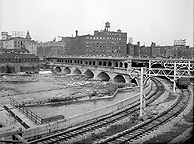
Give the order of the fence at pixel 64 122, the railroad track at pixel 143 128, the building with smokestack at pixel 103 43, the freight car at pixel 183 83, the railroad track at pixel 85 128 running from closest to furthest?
the railroad track at pixel 143 128, the railroad track at pixel 85 128, the fence at pixel 64 122, the freight car at pixel 183 83, the building with smokestack at pixel 103 43

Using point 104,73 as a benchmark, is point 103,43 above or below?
above

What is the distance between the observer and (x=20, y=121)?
20016 millimetres

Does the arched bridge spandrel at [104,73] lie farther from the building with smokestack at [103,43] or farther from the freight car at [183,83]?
the building with smokestack at [103,43]

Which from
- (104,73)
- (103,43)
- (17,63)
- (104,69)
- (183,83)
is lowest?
(183,83)

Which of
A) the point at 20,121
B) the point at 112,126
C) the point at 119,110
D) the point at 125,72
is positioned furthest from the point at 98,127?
the point at 125,72

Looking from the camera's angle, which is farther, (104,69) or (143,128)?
(104,69)

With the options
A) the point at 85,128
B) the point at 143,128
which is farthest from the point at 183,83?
the point at 85,128

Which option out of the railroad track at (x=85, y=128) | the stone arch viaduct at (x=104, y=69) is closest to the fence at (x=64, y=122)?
the railroad track at (x=85, y=128)

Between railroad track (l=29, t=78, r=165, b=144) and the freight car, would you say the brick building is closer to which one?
the freight car

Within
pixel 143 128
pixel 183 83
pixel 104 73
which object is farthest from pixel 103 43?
pixel 143 128

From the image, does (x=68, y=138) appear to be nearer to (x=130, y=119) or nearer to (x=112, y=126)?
(x=112, y=126)

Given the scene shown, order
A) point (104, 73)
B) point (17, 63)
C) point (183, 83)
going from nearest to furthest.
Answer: point (183, 83) → point (104, 73) → point (17, 63)

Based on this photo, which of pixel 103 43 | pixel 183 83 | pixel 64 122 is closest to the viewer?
pixel 64 122

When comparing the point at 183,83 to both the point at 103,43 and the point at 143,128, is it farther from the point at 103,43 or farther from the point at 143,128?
the point at 103,43
